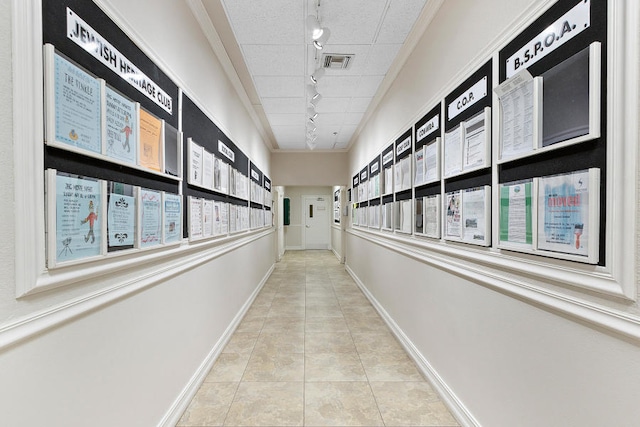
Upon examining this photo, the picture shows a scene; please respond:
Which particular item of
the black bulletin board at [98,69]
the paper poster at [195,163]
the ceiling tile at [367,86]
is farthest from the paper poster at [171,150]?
the ceiling tile at [367,86]

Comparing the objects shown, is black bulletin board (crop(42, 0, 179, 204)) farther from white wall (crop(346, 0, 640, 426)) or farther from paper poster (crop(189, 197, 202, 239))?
white wall (crop(346, 0, 640, 426))

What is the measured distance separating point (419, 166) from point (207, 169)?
1.91m

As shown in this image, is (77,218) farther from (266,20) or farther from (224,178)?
(266,20)

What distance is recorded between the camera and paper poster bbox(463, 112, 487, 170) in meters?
1.80

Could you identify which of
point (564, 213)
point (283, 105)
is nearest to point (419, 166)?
point (564, 213)

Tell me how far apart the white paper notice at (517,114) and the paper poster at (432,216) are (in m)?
0.85

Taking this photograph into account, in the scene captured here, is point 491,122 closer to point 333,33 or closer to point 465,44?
point 465,44

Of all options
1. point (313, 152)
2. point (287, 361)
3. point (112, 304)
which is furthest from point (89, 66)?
point (313, 152)

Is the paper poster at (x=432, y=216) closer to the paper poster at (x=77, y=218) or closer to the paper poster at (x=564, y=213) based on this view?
the paper poster at (x=564, y=213)

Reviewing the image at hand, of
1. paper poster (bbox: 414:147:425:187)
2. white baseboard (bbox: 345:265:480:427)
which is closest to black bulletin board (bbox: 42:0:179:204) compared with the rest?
paper poster (bbox: 414:147:425:187)

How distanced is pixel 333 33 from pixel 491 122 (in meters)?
1.86

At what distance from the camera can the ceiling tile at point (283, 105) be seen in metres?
4.60

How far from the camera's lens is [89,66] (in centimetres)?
125

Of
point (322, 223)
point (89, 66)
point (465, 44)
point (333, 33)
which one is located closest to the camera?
point (89, 66)
